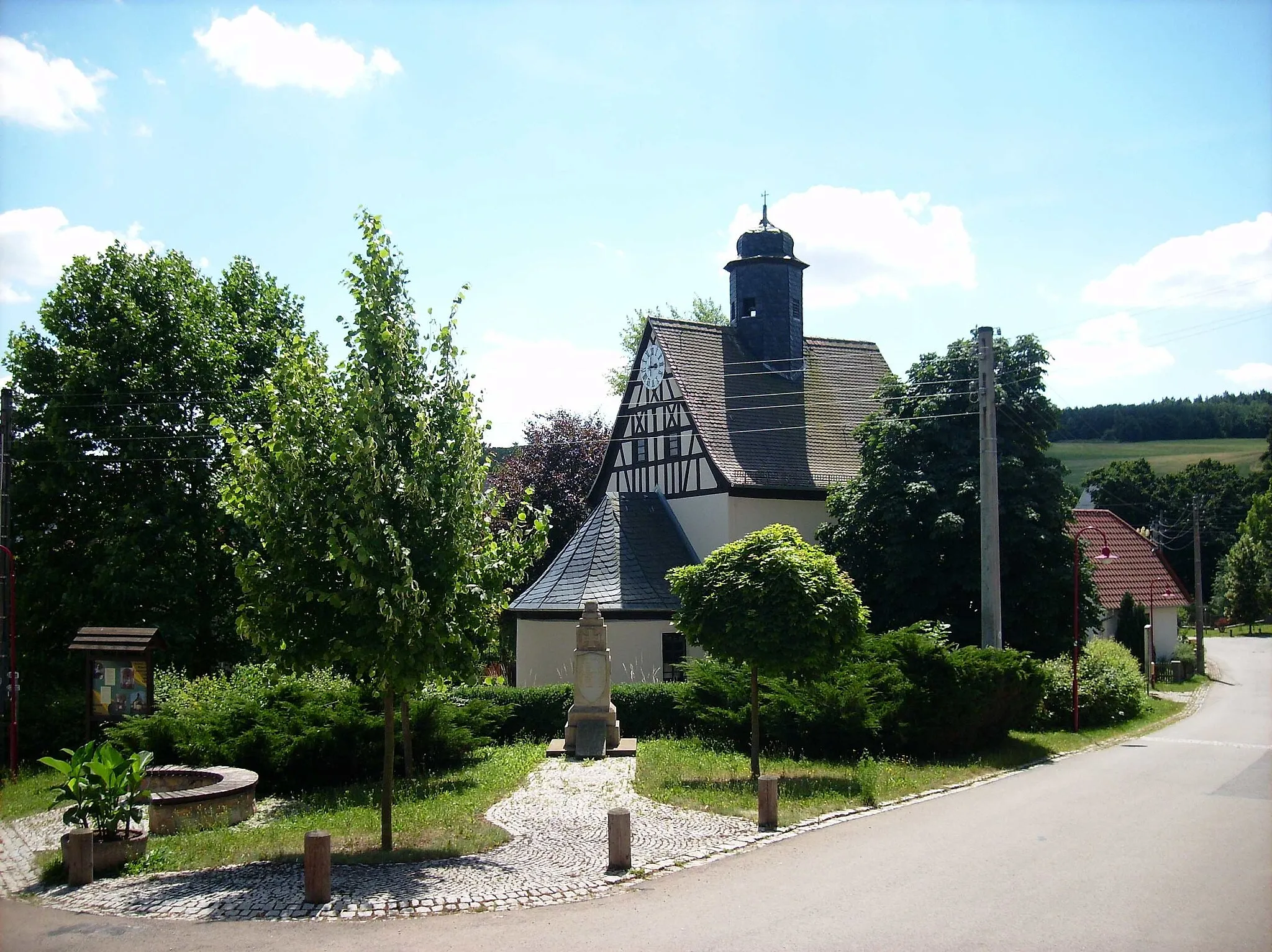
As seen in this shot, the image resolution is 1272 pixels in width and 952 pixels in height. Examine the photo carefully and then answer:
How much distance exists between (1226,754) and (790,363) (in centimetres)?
1636

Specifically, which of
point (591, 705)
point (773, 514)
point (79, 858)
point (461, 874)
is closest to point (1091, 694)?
point (773, 514)

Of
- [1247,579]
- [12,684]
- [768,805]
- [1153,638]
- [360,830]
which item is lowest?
[1153,638]

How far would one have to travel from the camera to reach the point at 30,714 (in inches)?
751

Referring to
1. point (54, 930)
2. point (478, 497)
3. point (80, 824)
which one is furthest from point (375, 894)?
point (478, 497)

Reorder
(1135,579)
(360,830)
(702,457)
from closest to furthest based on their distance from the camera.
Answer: (360,830) < (702,457) < (1135,579)

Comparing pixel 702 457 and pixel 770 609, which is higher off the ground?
pixel 702 457

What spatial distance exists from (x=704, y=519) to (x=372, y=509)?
56.7 feet

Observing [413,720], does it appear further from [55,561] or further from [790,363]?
[790,363]

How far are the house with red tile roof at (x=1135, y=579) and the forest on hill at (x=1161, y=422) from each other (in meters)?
72.9

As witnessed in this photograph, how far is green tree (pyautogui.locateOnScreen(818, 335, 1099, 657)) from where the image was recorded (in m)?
22.8

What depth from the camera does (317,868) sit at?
29.8 feet

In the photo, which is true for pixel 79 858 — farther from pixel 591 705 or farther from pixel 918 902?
pixel 591 705

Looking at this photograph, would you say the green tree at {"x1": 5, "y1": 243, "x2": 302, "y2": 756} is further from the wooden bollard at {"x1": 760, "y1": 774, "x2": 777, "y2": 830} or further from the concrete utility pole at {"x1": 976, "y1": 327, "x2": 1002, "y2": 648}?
the wooden bollard at {"x1": 760, "y1": 774, "x2": 777, "y2": 830}

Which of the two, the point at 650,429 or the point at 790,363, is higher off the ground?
the point at 790,363
